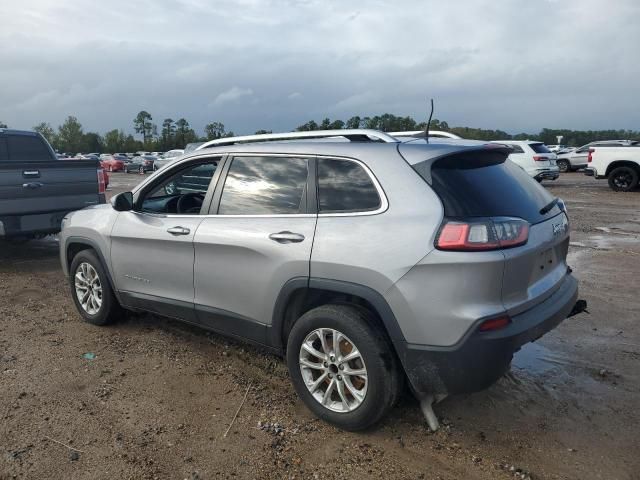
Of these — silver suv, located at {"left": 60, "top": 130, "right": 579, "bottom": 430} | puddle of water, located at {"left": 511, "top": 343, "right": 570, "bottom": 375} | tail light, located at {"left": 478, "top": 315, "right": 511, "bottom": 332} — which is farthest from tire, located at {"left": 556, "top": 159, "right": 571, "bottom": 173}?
tail light, located at {"left": 478, "top": 315, "right": 511, "bottom": 332}

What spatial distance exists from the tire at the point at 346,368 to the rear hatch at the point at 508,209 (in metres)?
0.73

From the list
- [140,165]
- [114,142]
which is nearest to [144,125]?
[114,142]

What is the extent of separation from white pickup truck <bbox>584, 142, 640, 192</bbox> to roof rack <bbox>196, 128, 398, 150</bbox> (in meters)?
15.8

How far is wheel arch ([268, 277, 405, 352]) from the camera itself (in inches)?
118

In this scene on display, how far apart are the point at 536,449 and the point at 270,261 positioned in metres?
1.87

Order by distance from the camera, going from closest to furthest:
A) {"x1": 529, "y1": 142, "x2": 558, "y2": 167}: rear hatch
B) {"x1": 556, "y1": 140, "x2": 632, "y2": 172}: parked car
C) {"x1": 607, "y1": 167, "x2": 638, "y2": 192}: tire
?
{"x1": 607, "y1": 167, "x2": 638, "y2": 192}: tire < {"x1": 529, "y1": 142, "x2": 558, "y2": 167}: rear hatch < {"x1": 556, "y1": 140, "x2": 632, "y2": 172}: parked car

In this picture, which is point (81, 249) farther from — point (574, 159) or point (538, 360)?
point (574, 159)

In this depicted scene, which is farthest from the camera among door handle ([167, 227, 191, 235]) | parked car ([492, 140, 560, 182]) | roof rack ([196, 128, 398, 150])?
parked car ([492, 140, 560, 182])

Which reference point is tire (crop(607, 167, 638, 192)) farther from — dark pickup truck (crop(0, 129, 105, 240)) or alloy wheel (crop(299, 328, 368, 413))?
alloy wheel (crop(299, 328, 368, 413))

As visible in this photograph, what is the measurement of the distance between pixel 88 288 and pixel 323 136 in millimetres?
2841

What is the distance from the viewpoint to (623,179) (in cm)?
1731

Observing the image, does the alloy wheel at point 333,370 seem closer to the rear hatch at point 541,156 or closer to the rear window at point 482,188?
the rear window at point 482,188

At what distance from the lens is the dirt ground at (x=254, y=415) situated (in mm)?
2965

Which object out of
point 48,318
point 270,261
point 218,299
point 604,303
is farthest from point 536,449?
point 48,318
